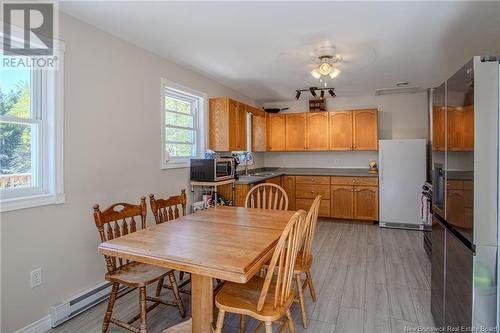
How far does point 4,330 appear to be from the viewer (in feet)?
6.23

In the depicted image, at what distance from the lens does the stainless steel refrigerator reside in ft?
4.38

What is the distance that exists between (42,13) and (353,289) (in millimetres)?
3449

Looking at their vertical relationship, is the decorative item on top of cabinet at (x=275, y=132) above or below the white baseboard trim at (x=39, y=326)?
above

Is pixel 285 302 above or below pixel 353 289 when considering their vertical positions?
above

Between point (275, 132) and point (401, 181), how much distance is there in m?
2.53

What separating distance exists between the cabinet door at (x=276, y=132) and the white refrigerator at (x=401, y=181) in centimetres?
192

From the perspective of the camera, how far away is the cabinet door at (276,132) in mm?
5934

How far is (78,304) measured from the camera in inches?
91.1

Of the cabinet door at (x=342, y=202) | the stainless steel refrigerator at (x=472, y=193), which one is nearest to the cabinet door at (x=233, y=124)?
the cabinet door at (x=342, y=202)

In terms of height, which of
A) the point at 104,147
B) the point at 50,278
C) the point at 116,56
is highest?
the point at 116,56

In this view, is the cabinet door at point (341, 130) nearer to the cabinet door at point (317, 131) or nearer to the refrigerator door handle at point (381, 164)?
the cabinet door at point (317, 131)

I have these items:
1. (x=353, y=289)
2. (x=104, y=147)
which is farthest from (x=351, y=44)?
(x=104, y=147)

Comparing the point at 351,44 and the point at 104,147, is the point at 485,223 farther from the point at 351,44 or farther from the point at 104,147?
the point at 104,147

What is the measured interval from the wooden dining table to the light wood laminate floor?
2.12 feet
